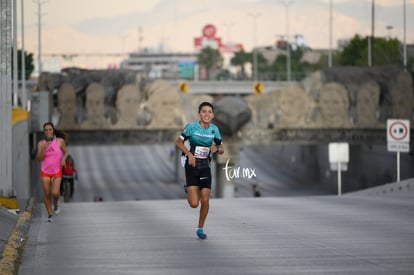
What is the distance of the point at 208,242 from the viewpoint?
1584cm

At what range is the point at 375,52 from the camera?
143 meters

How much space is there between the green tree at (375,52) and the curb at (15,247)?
120538mm

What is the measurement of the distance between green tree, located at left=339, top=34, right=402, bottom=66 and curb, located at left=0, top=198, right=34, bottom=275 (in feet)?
395

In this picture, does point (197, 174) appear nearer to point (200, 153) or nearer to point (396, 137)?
point (200, 153)

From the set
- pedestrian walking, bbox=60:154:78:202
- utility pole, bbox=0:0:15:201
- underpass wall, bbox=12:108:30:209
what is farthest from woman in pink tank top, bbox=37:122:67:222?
pedestrian walking, bbox=60:154:78:202

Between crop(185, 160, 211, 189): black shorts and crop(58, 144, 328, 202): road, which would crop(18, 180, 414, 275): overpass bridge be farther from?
crop(58, 144, 328, 202): road

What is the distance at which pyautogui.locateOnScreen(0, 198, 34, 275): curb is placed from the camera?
1247cm

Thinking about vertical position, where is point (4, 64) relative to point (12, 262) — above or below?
above

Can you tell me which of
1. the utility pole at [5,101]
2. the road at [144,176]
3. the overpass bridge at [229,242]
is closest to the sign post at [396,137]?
the overpass bridge at [229,242]

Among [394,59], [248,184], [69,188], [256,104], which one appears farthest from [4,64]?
[394,59]

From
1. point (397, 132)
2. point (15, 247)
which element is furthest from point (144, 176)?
point (15, 247)

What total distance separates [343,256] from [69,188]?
2667cm

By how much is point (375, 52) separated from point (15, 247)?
13086 centimetres

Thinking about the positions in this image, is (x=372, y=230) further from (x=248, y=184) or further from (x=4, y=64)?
(x=248, y=184)
